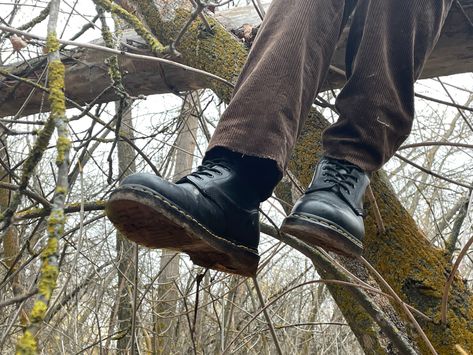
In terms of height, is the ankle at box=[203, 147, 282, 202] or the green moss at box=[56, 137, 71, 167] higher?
the ankle at box=[203, 147, 282, 202]

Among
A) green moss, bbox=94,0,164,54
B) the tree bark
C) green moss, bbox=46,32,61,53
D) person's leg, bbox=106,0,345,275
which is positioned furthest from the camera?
the tree bark

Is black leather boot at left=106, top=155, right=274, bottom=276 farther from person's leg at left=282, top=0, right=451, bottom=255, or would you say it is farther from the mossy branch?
the mossy branch

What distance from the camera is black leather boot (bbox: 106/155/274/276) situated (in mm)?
1249

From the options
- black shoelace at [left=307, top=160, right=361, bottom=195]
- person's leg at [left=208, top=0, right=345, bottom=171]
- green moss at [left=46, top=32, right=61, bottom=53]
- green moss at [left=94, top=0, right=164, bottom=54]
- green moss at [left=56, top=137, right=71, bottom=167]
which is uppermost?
green moss at [left=94, top=0, right=164, bottom=54]

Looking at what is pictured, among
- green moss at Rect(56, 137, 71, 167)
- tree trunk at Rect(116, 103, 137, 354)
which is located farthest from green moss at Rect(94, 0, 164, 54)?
tree trunk at Rect(116, 103, 137, 354)

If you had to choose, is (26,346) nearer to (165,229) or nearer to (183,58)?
(165,229)

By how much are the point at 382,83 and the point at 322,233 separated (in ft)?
1.27

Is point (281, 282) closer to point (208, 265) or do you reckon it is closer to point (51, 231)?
point (208, 265)

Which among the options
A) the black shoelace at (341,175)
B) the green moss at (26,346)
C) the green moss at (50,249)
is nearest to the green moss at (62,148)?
the green moss at (50,249)

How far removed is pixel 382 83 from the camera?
146cm

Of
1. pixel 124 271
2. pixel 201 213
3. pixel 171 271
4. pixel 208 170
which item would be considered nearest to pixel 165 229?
pixel 201 213

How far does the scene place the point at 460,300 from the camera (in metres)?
1.70

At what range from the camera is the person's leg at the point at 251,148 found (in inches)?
52.6

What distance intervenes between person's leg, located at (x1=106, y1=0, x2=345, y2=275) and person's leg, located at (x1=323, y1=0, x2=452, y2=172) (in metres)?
0.09
